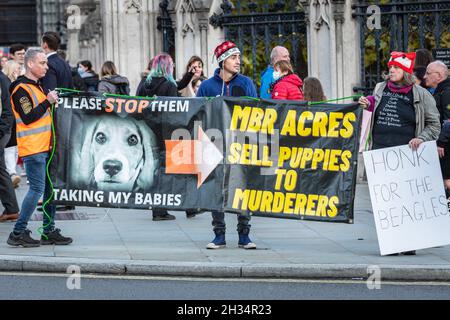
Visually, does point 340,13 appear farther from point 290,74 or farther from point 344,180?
point 344,180

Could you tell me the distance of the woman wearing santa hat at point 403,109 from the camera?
11984 millimetres

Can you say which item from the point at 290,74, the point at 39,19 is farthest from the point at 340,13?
the point at 39,19

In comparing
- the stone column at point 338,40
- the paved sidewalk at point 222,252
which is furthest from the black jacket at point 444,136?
the stone column at point 338,40

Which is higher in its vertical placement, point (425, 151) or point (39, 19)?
point (39, 19)

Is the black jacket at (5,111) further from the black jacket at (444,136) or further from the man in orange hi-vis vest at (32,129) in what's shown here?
the black jacket at (444,136)

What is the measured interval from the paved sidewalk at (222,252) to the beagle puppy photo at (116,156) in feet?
2.01

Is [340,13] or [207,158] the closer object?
[207,158]

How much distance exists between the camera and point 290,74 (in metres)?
14.1

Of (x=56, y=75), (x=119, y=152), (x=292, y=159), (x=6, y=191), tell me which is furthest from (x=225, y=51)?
(x=6, y=191)

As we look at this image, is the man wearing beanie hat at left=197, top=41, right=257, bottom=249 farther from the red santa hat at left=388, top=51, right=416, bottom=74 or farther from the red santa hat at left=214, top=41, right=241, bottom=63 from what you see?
the red santa hat at left=388, top=51, right=416, bottom=74

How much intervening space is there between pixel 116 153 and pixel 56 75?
3.00m

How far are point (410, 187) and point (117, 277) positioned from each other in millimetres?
2732

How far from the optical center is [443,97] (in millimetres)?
13594

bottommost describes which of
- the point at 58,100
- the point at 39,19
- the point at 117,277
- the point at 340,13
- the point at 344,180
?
the point at 117,277
